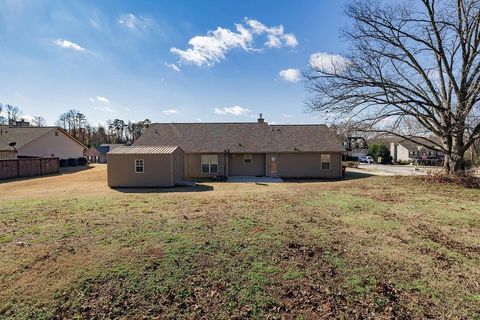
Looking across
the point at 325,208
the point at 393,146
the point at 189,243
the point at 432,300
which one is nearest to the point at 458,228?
the point at 325,208

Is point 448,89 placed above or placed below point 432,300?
above

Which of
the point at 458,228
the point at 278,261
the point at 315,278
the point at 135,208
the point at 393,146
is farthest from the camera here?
the point at 393,146

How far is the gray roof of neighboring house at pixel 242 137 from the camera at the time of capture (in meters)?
22.3

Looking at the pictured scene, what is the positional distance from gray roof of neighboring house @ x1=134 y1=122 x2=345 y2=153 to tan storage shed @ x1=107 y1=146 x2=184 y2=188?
5154mm

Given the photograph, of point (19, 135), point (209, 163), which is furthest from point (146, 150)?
point (19, 135)

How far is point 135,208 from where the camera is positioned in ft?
33.2

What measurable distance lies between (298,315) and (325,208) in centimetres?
679

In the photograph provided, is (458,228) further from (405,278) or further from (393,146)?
(393,146)

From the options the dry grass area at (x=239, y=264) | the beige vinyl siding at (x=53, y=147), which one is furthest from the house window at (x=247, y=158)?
the beige vinyl siding at (x=53, y=147)

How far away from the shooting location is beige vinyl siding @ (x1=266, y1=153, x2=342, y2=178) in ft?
72.5

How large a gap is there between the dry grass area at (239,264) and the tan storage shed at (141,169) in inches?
282

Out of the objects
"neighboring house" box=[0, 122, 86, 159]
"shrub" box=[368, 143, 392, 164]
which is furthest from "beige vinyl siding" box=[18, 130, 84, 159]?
"shrub" box=[368, 143, 392, 164]

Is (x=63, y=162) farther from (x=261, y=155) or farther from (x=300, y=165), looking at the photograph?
(x=300, y=165)

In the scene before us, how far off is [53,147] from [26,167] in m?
10.1
